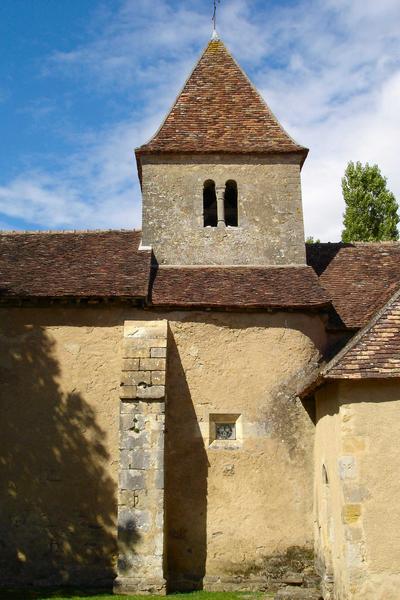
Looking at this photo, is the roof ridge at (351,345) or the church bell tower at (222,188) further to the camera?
the church bell tower at (222,188)

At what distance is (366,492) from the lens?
29.3 feet

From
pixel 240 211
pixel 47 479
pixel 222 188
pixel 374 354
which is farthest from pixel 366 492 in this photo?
pixel 222 188

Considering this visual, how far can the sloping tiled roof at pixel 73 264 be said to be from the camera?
1229 centimetres

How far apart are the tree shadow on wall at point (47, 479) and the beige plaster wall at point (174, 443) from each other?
2 centimetres

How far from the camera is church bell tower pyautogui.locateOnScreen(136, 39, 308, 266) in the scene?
14180mm

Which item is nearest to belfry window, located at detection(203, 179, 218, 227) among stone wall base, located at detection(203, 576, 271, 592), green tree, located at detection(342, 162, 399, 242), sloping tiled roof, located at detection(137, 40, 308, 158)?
sloping tiled roof, located at detection(137, 40, 308, 158)

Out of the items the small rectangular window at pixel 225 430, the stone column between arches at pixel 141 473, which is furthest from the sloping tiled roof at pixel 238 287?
the small rectangular window at pixel 225 430

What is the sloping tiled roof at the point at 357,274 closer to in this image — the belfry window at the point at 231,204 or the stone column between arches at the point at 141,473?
the belfry window at the point at 231,204

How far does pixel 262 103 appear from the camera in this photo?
53.0 ft

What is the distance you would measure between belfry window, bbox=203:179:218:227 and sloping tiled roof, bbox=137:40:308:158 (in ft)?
2.81

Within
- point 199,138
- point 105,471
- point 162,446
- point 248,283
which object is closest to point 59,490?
point 105,471

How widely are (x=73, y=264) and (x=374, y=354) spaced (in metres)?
6.93

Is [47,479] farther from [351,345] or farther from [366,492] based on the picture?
[351,345]

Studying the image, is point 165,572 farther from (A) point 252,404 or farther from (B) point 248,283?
(B) point 248,283
